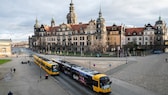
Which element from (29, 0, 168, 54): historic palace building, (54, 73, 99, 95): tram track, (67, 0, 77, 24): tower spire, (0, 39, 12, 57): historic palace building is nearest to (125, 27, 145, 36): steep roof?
(29, 0, 168, 54): historic palace building

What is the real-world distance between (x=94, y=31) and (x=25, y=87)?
235 feet

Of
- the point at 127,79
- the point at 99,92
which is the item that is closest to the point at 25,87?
the point at 99,92

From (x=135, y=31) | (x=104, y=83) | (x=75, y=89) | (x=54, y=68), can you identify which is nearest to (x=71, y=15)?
(x=135, y=31)

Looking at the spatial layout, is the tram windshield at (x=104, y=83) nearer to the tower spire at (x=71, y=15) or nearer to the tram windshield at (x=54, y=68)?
the tram windshield at (x=54, y=68)

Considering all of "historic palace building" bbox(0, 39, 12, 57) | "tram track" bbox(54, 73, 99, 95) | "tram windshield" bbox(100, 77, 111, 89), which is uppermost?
"historic palace building" bbox(0, 39, 12, 57)

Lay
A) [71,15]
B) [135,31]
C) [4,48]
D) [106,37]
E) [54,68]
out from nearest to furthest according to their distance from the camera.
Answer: [54,68], [106,37], [4,48], [135,31], [71,15]

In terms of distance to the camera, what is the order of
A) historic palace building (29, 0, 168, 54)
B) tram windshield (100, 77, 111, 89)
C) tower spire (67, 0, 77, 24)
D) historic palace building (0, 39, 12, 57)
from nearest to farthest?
tram windshield (100, 77, 111, 89), historic palace building (29, 0, 168, 54), historic palace building (0, 39, 12, 57), tower spire (67, 0, 77, 24)

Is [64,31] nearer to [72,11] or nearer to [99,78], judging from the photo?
[72,11]

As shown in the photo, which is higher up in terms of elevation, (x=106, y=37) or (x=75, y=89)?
(x=106, y=37)

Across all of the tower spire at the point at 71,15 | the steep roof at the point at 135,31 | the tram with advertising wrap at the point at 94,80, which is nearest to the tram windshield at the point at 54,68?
the tram with advertising wrap at the point at 94,80

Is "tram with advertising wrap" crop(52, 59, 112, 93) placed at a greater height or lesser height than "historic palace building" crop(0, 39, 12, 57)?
lesser

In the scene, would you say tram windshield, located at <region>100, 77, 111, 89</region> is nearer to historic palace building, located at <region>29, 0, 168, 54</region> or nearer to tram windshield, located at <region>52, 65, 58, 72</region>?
tram windshield, located at <region>52, 65, 58, 72</region>

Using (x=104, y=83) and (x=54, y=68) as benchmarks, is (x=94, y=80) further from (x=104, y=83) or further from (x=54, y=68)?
(x=54, y=68)

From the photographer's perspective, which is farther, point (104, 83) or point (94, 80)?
Result: point (94, 80)
